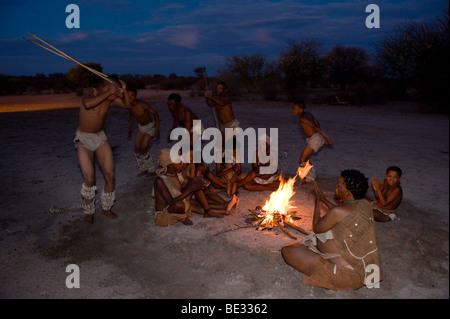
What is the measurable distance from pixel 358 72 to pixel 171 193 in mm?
24098

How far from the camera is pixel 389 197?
4750mm

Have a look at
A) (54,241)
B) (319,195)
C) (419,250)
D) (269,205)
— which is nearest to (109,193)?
(54,241)

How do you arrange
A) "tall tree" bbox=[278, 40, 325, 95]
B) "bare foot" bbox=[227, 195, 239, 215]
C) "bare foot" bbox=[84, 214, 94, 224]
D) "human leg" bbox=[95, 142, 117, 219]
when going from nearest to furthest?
"human leg" bbox=[95, 142, 117, 219] < "bare foot" bbox=[84, 214, 94, 224] < "bare foot" bbox=[227, 195, 239, 215] < "tall tree" bbox=[278, 40, 325, 95]

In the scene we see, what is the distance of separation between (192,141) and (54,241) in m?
2.83

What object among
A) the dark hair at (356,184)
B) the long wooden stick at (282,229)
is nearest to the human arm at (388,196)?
the long wooden stick at (282,229)

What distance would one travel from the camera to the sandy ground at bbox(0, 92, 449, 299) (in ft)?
11.6

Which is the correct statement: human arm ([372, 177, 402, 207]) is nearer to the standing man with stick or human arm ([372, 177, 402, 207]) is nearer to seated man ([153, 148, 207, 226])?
seated man ([153, 148, 207, 226])

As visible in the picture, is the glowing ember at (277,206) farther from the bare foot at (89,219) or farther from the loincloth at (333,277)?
the bare foot at (89,219)

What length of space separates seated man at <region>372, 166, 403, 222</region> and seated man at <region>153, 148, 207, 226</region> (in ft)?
8.14

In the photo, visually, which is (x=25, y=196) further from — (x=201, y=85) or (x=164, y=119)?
(x=201, y=85)

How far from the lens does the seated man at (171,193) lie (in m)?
4.72

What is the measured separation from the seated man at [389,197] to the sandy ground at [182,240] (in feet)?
0.48

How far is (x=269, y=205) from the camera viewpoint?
5012 millimetres

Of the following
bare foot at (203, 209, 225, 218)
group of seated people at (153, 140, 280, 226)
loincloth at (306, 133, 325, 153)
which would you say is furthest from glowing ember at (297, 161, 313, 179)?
bare foot at (203, 209, 225, 218)
